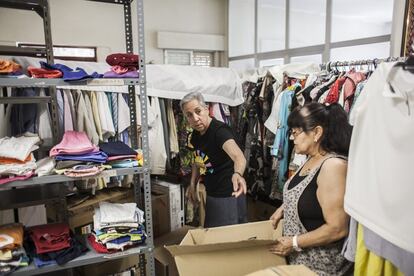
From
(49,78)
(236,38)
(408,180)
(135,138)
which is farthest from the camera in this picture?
(236,38)

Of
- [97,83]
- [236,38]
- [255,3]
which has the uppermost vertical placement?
[255,3]

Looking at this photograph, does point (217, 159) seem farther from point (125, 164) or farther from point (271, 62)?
point (271, 62)

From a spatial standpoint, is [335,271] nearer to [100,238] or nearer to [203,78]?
[100,238]

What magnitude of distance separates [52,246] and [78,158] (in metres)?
0.46

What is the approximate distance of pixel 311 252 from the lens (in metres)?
1.40

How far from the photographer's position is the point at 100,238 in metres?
1.65

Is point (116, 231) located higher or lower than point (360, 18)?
lower

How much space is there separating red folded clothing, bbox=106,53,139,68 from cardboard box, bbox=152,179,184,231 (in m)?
1.91

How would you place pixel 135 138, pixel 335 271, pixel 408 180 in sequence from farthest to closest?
1. pixel 135 138
2. pixel 335 271
3. pixel 408 180

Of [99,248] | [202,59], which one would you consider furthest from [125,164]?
[202,59]

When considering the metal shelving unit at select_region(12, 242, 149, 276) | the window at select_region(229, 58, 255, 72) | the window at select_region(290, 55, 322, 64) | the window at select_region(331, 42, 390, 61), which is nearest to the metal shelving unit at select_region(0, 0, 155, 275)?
the metal shelving unit at select_region(12, 242, 149, 276)

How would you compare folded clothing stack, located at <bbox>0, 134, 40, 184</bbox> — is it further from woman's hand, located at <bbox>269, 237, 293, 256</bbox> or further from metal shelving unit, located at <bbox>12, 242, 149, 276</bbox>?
woman's hand, located at <bbox>269, 237, 293, 256</bbox>

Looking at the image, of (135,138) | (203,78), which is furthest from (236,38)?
(135,138)

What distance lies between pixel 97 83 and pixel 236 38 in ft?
12.5
